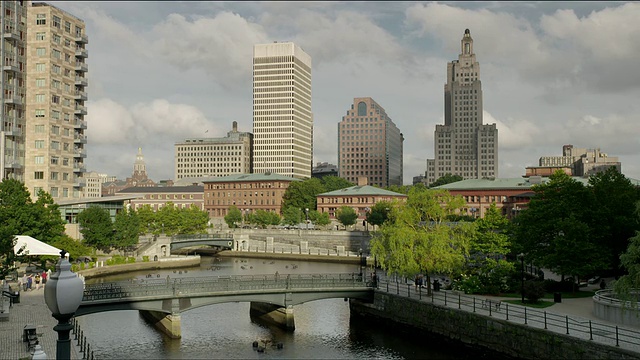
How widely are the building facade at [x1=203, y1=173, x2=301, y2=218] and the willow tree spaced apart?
131 metres

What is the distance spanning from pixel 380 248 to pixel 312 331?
10226mm

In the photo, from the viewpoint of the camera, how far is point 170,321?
47.5 metres

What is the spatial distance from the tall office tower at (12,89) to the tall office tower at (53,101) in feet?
4.18

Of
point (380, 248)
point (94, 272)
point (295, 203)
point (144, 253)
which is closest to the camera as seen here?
point (380, 248)

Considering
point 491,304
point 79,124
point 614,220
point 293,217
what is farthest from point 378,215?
point 491,304

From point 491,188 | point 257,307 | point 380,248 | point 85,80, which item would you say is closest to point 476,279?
point 380,248

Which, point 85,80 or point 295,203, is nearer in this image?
point 85,80

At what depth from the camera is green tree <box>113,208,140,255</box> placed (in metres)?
97.9

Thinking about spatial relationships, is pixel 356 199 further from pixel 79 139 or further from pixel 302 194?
pixel 79 139

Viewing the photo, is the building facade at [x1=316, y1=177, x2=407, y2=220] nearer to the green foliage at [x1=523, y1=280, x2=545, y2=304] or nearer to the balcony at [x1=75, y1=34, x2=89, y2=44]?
the balcony at [x1=75, y1=34, x2=89, y2=44]

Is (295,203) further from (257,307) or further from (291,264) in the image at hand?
(257,307)

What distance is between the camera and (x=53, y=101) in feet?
324

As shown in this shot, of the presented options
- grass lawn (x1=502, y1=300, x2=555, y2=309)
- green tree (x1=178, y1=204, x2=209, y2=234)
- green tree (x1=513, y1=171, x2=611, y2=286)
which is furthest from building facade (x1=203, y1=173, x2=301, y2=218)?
grass lawn (x1=502, y1=300, x2=555, y2=309)

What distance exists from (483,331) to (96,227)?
231 feet
